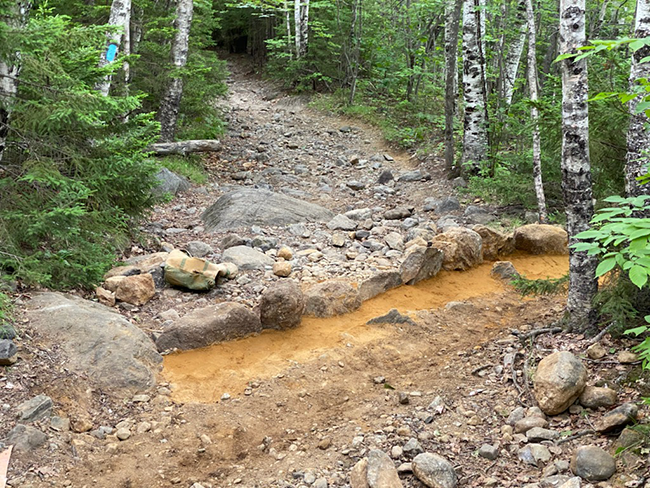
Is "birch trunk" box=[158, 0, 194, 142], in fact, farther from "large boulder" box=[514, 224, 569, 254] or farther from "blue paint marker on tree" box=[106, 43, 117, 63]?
"large boulder" box=[514, 224, 569, 254]

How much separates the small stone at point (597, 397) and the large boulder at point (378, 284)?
351cm

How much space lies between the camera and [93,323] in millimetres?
5586

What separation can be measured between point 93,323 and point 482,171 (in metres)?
8.82

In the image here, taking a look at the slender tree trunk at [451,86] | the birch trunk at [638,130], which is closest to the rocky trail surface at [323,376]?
the birch trunk at [638,130]

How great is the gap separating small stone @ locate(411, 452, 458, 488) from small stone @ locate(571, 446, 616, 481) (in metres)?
0.81

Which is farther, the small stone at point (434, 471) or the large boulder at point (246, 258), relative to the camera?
the large boulder at point (246, 258)

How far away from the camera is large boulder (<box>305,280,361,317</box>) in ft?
23.3

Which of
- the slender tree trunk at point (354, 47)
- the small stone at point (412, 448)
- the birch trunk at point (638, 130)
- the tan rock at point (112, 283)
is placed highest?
the slender tree trunk at point (354, 47)

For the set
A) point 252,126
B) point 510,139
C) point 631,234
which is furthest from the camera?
point 252,126

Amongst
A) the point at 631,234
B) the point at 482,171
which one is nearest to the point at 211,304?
the point at 631,234

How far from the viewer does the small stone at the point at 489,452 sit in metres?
4.12

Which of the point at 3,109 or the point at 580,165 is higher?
the point at 3,109

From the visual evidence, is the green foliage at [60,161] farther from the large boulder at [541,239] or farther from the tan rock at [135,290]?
the large boulder at [541,239]

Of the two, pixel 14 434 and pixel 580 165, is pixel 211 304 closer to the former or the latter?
pixel 14 434
